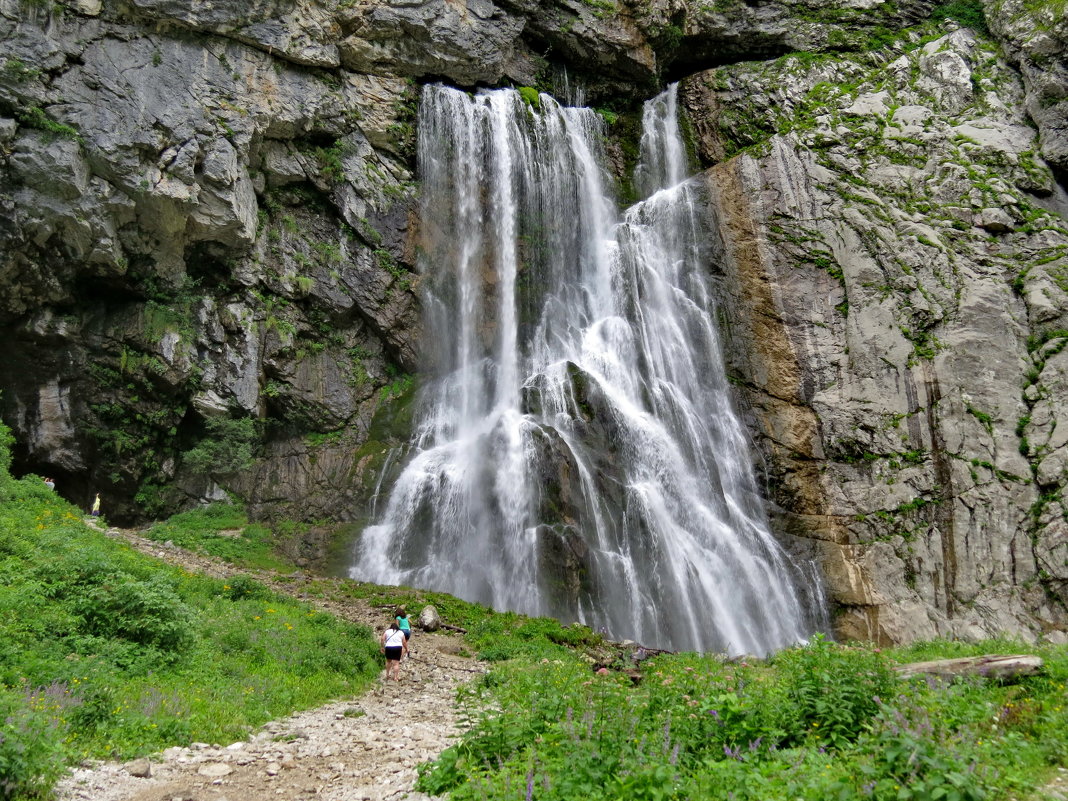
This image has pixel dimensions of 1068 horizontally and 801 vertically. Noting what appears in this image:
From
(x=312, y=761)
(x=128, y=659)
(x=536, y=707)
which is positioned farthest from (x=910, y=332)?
(x=128, y=659)

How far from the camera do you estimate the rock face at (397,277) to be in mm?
17750

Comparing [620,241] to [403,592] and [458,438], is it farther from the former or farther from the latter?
[403,592]

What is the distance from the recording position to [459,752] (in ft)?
17.1

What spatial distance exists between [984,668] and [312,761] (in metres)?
6.23

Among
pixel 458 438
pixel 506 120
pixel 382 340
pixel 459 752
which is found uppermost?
pixel 506 120

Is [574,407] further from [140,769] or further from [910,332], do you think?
[140,769]

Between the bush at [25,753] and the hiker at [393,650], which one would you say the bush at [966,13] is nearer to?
the hiker at [393,650]

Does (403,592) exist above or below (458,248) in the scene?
below

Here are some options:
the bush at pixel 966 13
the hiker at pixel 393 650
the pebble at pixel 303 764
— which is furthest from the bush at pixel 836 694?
the bush at pixel 966 13

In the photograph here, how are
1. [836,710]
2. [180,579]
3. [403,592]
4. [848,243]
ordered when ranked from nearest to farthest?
[836,710] < [180,579] < [403,592] < [848,243]

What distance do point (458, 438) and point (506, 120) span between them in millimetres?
12823

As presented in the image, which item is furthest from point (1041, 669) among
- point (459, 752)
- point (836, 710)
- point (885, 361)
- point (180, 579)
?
point (885, 361)

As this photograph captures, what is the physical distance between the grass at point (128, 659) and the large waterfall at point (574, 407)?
612cm

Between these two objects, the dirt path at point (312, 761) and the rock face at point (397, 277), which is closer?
the dirt path at point (312, 761)
